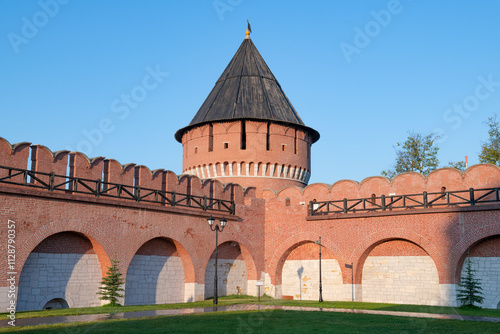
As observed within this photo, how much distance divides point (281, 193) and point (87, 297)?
10.9 metres

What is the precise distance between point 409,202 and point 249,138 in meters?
9.83

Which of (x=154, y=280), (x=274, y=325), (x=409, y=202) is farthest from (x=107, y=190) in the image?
(x=409, y=202)

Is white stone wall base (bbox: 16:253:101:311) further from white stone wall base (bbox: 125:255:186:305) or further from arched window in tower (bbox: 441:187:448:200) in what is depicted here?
arched window in tower (bbox: 441:187:448:200)

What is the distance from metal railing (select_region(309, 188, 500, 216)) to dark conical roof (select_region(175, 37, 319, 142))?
22.4 feet

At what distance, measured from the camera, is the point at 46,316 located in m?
14.8

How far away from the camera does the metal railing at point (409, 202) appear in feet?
68.9

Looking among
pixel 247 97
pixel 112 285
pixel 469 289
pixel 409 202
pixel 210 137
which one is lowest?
pixel 469 289

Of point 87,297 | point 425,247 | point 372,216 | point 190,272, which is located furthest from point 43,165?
point 425,247

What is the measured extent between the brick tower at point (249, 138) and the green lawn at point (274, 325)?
14.6 m

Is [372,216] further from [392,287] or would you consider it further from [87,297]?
[87,297]

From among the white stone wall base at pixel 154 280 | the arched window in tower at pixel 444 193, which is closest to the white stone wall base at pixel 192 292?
the white stone wall base at pixel 154 280

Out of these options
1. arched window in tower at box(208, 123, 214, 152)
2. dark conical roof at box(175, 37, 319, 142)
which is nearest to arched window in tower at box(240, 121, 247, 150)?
dark conical roof at box(175, 37, 319, 142)

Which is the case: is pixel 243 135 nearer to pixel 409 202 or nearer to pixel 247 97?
pixel 247 97

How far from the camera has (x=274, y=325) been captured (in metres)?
12.8
